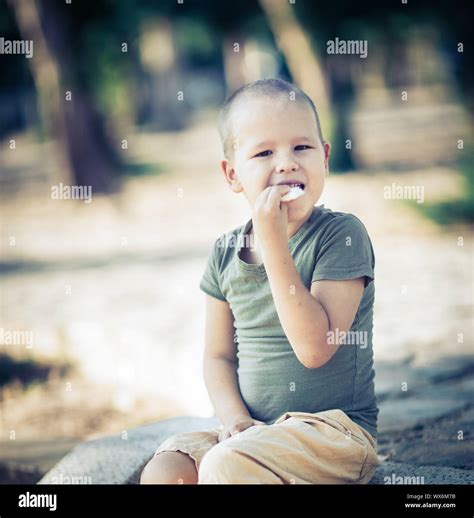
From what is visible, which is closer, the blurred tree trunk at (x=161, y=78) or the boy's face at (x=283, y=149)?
the boy's face at (x=283, y=149)

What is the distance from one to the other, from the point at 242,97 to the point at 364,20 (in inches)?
438

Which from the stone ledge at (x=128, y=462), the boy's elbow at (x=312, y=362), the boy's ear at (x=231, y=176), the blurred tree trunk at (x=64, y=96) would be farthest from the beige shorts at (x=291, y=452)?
the blurred tree trunk at (x=64, y=96)

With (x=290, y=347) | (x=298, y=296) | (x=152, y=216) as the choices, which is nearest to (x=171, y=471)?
(x=290, y=347)

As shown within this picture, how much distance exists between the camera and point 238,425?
2.05 meters

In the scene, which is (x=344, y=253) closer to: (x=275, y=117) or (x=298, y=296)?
(x=298, y=296)

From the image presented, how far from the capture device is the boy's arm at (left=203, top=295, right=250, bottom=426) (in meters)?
2.22

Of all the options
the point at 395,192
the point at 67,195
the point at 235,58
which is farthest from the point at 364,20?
the point at 235,58

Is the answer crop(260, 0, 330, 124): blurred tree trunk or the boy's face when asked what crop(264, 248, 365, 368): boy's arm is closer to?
the boy's face

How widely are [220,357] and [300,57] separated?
9.26 meters

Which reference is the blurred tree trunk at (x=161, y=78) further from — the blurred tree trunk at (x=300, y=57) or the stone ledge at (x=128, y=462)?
the stone ledge at (x=128, y=462)

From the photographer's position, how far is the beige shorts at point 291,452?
184 cm

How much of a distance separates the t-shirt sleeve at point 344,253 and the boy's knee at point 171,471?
21.5 inches

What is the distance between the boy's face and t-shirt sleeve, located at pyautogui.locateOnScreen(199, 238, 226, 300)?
24 cm
